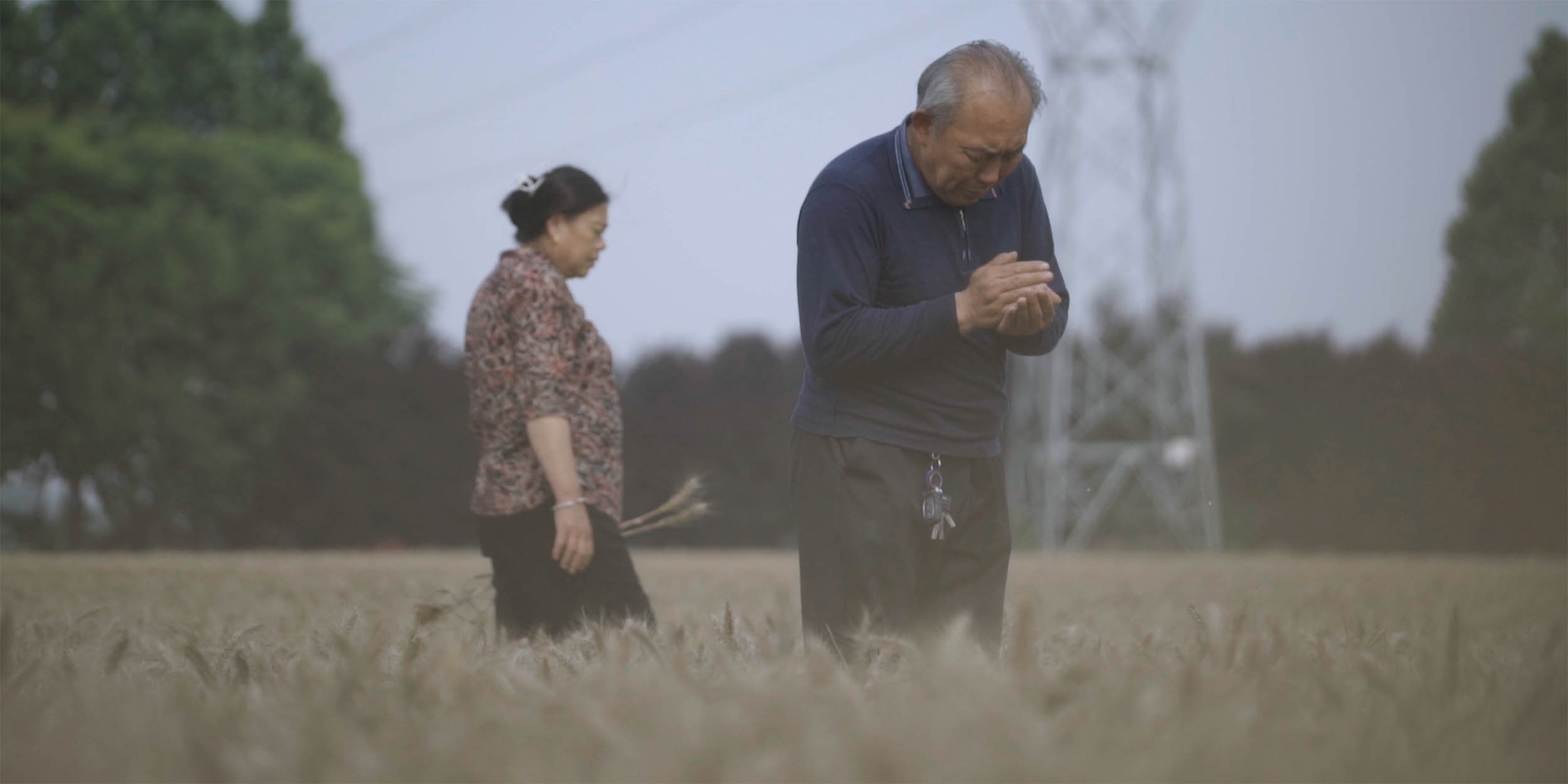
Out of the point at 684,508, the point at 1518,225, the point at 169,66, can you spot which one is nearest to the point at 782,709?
the point at 684,508

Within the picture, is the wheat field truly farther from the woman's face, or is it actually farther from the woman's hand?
the woman's face

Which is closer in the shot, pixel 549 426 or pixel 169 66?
pixel 549 426

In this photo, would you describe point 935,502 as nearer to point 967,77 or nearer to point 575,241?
point 967,77

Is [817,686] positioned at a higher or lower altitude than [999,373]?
lower

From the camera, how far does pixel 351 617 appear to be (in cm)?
355

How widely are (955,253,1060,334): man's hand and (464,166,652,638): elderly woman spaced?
1736 mm

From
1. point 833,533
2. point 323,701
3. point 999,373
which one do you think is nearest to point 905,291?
point 999,373

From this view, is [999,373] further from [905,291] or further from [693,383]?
[693,383]

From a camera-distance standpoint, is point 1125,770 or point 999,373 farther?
point 999,373

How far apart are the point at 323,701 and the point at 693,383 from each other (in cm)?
2360

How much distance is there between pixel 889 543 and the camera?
11.1ft

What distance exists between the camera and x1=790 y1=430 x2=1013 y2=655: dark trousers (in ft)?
11.0

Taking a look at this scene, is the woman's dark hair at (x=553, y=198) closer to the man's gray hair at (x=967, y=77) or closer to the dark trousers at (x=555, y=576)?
the dark trousers at (x=555, y=576)

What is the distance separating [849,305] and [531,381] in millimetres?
1547
